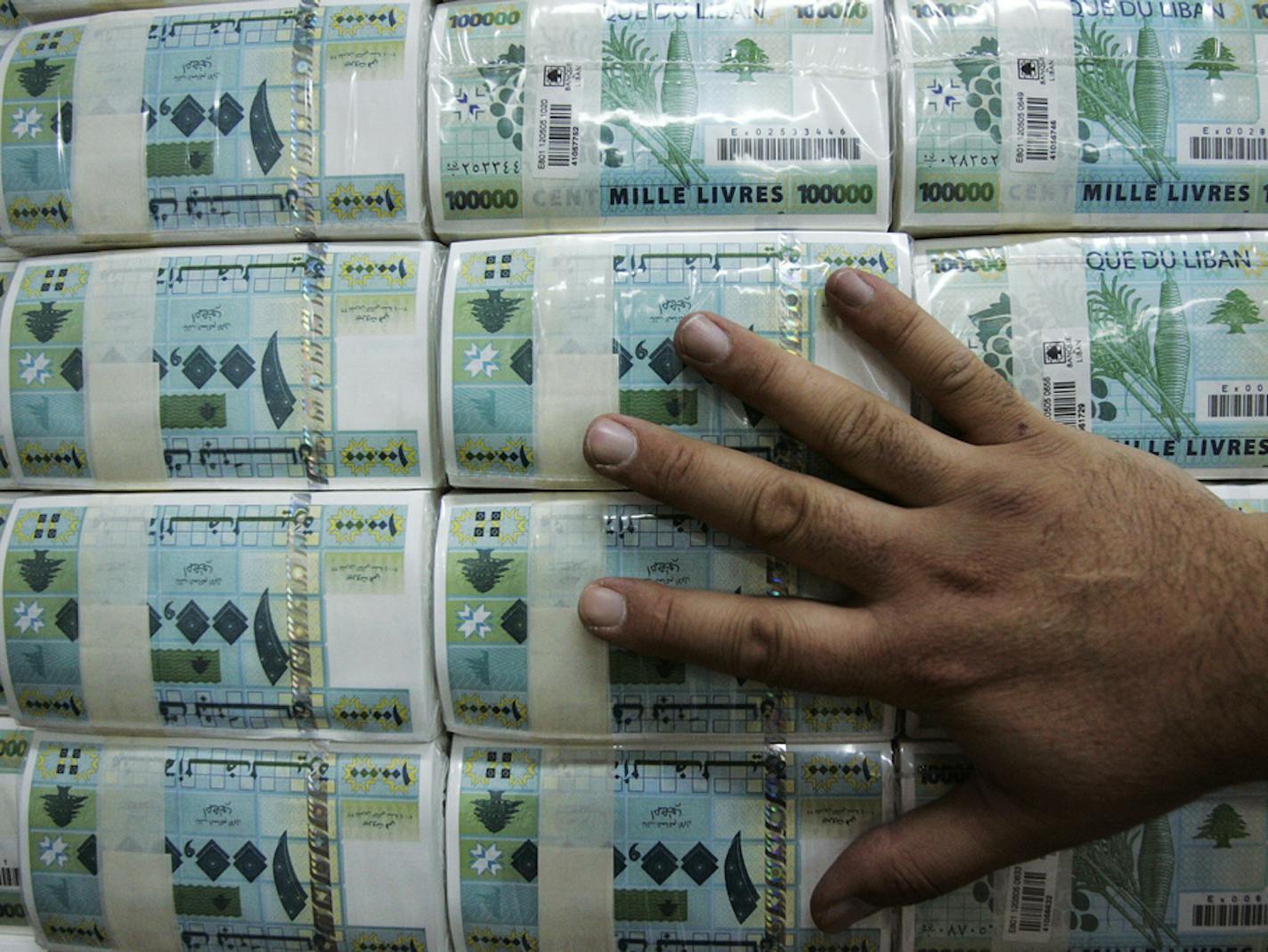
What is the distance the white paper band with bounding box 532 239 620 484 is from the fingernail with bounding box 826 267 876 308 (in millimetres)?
258

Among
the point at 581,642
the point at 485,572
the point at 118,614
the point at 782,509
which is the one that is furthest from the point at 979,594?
the point at 118,614

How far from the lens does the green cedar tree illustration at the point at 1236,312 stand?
1.03 meters

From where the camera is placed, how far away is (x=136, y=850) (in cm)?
110

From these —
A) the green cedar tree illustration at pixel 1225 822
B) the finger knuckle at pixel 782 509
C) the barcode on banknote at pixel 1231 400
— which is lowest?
the green cedar tree illustration at pixel 1225 822

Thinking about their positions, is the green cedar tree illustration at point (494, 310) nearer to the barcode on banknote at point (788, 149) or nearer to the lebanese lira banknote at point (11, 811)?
the barcode on banknote at point (788, 149)

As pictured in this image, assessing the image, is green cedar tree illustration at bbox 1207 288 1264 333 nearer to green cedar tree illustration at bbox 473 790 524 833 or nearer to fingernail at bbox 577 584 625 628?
fingernail at bbox 577 584 625 628

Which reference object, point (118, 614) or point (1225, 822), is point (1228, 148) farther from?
point (118, 614)

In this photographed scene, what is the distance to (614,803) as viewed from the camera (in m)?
1.06

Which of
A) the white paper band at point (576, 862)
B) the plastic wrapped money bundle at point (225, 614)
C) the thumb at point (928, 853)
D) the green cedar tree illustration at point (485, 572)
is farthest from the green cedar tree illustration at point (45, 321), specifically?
the thumb at point (928, 853)

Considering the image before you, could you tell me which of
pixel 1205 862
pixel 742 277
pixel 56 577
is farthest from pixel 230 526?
pixel 1205 862

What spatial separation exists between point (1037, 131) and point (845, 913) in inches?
36.8

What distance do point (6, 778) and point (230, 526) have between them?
1.55ft

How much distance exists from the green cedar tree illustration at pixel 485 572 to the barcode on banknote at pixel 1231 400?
0.83m

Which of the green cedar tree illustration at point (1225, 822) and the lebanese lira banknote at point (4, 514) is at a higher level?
the lebanese lira banknote at point (4, 514)
